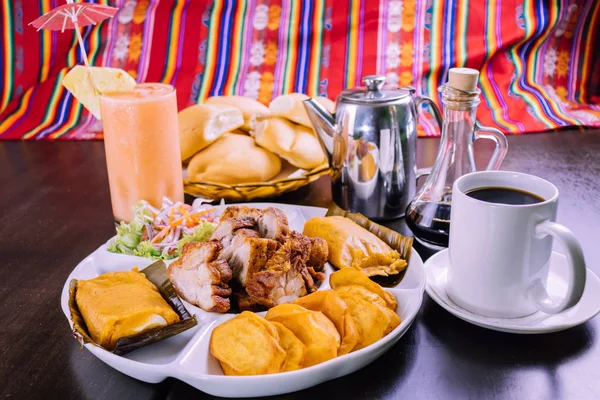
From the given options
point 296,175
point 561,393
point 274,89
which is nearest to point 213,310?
point 561,393

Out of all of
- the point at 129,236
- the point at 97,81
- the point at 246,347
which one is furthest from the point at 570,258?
the point at 97,81

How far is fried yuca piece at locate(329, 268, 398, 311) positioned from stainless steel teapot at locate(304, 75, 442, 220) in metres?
0.46

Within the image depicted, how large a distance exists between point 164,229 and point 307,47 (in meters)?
1.81

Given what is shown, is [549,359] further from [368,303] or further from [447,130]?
[447,130]

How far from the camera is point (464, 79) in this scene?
1.31m

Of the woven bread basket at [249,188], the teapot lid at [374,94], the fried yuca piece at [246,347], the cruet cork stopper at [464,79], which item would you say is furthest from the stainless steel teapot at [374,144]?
the fried yuca piece at [246,347]

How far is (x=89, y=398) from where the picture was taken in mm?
1030

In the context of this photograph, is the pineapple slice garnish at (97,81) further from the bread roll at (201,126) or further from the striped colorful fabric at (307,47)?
the striped colorful fabric at (307,47)

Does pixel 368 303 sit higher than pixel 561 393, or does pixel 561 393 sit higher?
pixel 368 303

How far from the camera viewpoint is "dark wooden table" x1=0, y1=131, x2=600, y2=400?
1028 mm

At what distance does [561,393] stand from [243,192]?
958 mm

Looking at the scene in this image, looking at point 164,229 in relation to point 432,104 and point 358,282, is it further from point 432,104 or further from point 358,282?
point 432,104

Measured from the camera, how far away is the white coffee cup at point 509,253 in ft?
3.43

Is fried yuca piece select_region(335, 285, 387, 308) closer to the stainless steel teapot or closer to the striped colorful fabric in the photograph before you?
the stainless steel teapot
